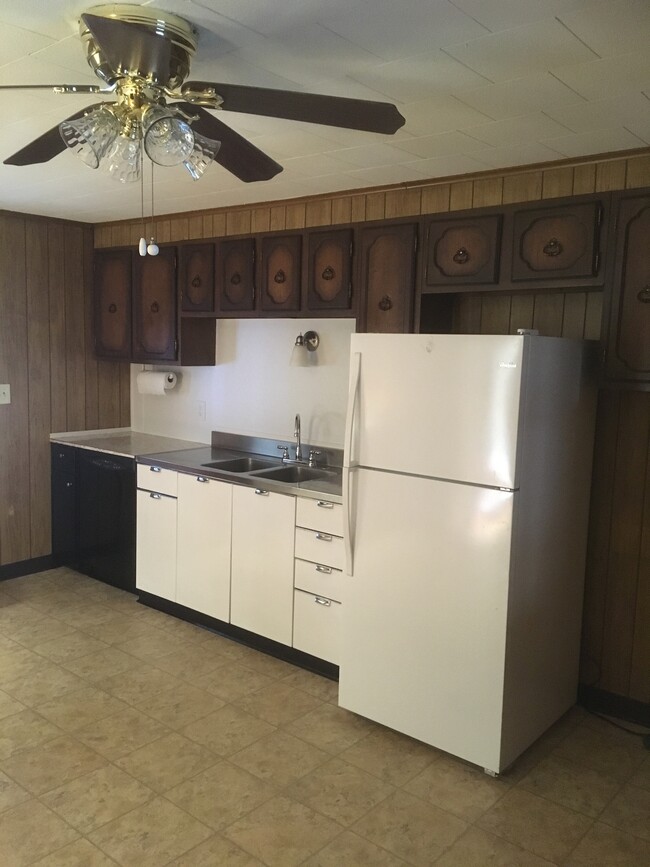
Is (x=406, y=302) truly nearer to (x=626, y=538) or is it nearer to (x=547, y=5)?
(x=626, y=538)

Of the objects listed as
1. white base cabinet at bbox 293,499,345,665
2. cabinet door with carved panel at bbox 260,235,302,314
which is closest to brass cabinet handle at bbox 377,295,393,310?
cabinet door with carved panel at bbox 260,235,302,314

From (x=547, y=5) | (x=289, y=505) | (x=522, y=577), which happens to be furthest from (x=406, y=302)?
(x=547, y=5)

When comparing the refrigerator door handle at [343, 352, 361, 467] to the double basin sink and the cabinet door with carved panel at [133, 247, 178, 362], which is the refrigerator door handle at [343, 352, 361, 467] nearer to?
the double basin sink

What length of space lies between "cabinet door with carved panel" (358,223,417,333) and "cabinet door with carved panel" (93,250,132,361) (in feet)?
6.36

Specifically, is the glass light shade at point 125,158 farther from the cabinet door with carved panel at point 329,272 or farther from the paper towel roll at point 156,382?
the paper towel roll at point 156,382

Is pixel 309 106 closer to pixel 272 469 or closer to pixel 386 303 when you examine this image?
pixel 386 303

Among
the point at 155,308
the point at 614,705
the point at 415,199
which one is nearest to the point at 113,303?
the point at 155,308

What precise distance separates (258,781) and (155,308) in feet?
9.78

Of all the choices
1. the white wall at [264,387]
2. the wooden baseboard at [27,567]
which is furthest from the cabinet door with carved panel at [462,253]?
the wooden baseboard at [27,567]

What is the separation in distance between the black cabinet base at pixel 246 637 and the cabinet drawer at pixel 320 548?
49 centimetres

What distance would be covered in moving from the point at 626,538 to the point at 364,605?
1.16 m

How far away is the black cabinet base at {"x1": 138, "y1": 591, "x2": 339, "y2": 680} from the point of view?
3.44 m

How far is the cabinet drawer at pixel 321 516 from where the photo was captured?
3258 millimetres

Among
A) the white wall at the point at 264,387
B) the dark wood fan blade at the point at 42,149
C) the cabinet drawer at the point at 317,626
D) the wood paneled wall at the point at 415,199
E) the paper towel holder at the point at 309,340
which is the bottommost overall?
the cabinet drawer at the point at 317,626
